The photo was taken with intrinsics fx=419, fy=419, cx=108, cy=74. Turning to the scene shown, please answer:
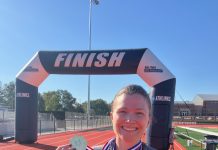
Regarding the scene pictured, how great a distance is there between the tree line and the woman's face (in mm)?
80710

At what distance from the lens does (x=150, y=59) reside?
13.4m

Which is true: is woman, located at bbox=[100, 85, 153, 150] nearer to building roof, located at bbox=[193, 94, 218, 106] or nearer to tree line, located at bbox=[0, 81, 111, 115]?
tree line, located at bbox=[0, 81, 111, 115]

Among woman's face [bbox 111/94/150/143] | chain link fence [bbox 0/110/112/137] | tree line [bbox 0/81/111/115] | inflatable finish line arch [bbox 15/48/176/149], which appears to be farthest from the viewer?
tree line [bbox 0/81/111/115]

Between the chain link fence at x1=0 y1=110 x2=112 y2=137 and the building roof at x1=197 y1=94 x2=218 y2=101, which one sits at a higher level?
the building roof at x1=197 y1=94 x2=218 y2=101

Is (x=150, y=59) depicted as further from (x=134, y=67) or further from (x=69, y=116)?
(x=69, y=116)

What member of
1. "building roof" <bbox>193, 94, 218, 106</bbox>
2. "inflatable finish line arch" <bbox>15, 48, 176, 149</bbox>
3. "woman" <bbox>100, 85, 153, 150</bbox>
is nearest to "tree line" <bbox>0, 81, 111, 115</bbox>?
"building roof" <bbox>193, 94, 218, 106</bbox>

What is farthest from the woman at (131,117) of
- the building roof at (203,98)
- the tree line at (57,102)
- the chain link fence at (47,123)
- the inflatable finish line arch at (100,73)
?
the building roof at (203,98)

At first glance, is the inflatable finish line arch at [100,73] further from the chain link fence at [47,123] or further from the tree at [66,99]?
the tree at [66,99]

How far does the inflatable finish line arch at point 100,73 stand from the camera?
508 inches

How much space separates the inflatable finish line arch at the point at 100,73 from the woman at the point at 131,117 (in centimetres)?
1095

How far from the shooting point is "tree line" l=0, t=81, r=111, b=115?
299ft

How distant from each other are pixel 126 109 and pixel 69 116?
40.7 metres

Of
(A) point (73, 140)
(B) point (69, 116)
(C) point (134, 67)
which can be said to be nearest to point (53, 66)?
(C) point (134, 67)

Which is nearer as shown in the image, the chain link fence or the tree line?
the chain link fence
